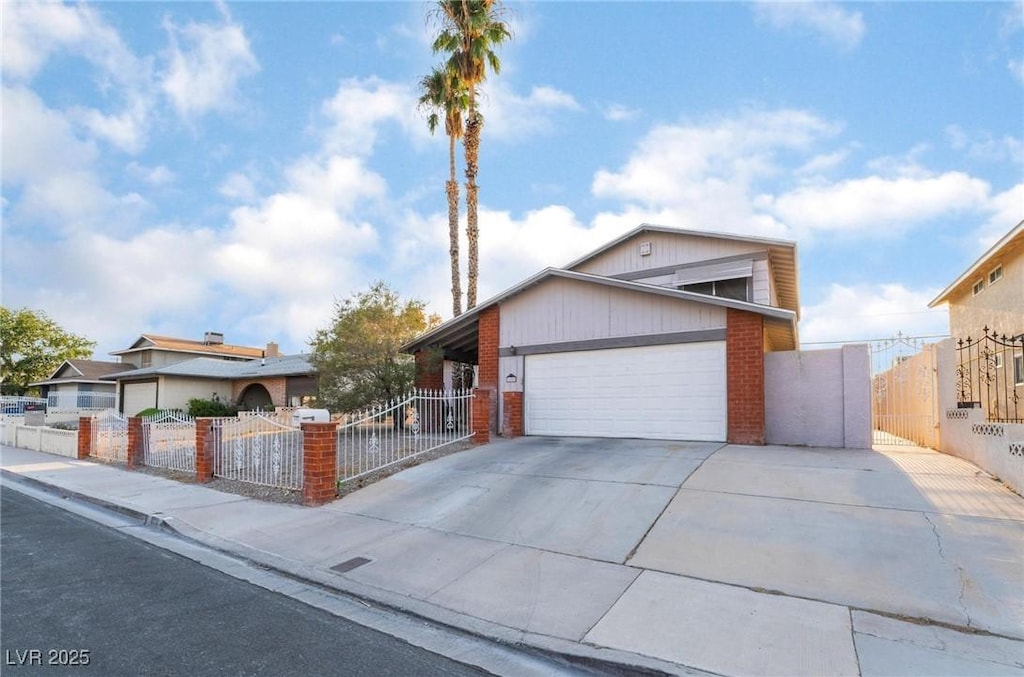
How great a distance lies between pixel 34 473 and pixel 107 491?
15.8 feet

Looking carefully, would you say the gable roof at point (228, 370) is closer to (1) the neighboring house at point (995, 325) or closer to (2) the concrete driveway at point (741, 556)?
(2) the concrete driveway at point (741, 556)

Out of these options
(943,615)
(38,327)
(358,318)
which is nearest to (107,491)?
(358,318)

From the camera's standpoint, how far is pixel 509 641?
4.15m

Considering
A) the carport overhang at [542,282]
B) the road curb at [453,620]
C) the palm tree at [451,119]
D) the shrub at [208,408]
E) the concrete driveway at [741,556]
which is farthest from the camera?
the shrub at [208,408]

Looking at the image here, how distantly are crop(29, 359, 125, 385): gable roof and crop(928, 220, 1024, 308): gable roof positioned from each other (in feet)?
145

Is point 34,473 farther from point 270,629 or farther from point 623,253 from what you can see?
point 623,253

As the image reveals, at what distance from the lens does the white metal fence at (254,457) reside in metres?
9.97

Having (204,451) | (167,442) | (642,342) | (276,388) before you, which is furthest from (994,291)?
(276,388)

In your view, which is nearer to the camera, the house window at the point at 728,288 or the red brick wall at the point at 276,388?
the house window at the point at 728,288

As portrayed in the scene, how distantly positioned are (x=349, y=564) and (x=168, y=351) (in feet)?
132

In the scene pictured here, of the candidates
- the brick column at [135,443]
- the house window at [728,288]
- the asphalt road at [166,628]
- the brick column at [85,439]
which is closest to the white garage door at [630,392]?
the house window at [728,288]

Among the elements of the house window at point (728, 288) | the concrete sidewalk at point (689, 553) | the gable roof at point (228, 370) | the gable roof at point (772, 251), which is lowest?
the concrete sidewalk at point (689, 553)

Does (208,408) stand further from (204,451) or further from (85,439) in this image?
(204,451)

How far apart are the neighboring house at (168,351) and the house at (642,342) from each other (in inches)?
1227
